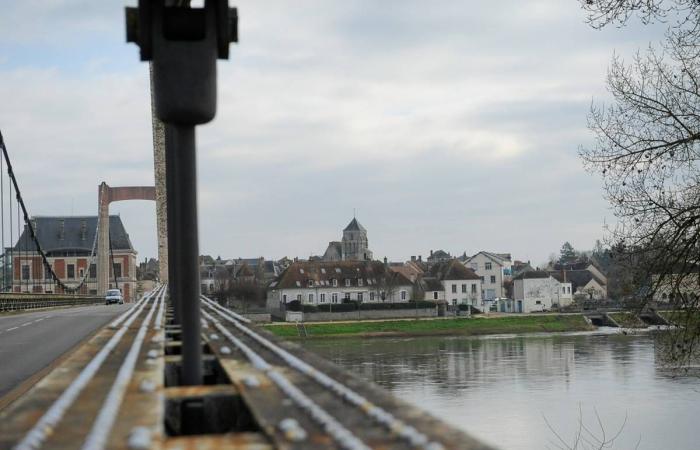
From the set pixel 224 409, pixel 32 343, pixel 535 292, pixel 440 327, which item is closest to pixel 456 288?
pixel 535 292

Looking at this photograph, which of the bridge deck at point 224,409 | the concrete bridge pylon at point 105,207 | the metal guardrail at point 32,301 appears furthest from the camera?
the concrete bridge pylon at point 105,207

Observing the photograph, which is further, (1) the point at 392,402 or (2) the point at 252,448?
(1) the point at 392,402

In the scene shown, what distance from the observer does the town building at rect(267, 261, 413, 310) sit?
96312mm

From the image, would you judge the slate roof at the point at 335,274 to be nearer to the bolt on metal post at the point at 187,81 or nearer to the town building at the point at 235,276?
the town building at the point at 235,276

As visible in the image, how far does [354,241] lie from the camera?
142 m

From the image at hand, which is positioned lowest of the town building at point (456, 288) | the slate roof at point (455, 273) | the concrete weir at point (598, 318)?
the concrete weir at point (598, 318)

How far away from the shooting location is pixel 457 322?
75.7m

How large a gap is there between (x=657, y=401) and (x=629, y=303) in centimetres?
1833

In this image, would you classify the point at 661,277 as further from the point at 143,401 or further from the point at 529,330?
the point at 529,330

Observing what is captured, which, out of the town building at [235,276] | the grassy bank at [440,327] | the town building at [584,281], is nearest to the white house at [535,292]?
the town building at [584,281]

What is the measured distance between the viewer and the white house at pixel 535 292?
107312 mm

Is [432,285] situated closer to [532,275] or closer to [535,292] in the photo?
[532,275]

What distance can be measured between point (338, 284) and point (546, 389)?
67.2 meters

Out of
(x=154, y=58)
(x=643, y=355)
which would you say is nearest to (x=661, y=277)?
(x=154, y=58)
